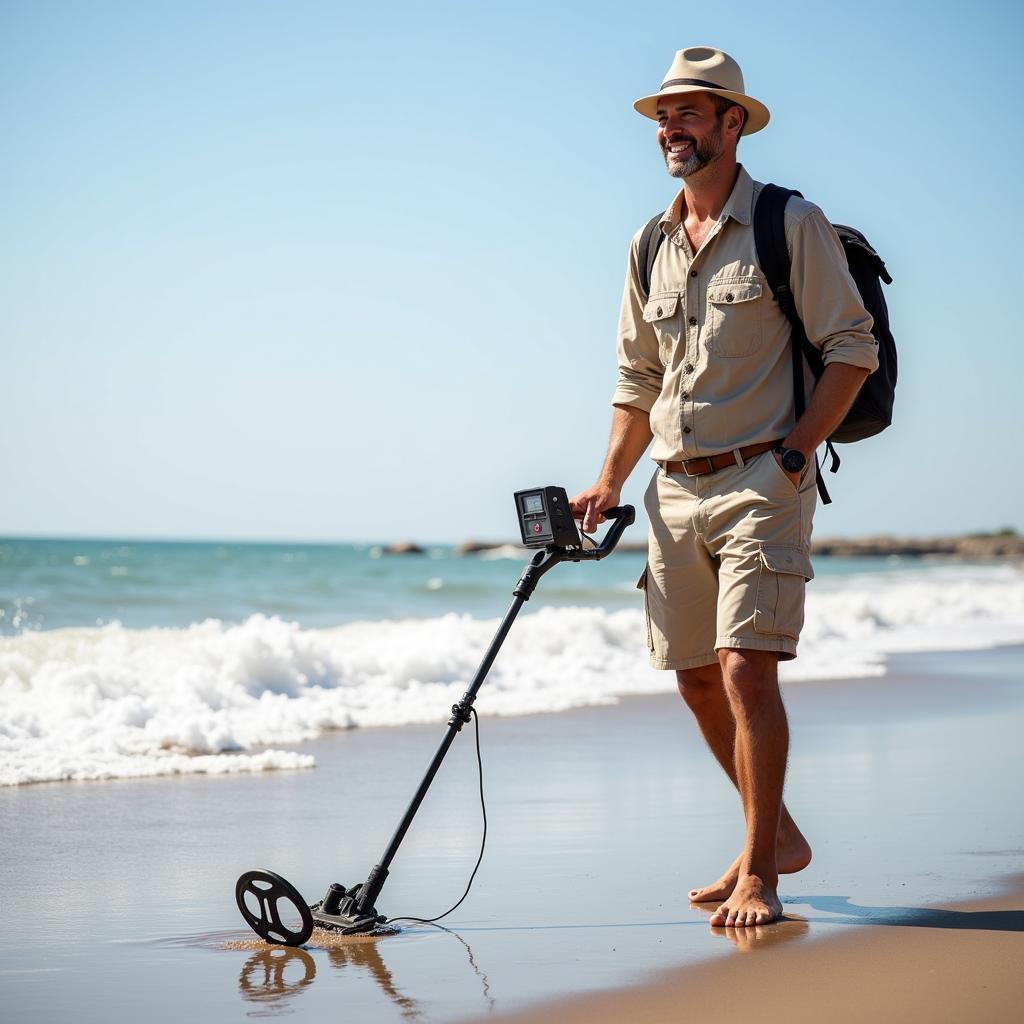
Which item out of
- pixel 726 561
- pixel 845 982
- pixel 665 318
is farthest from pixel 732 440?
pixel 845 982

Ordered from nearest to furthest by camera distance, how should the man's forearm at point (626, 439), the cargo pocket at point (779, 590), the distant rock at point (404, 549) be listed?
the cargo pocket at point (779, 590) → the man's forearm at point (626, 439) → the distant rock at point (404, 549)

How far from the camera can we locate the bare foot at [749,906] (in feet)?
11.5

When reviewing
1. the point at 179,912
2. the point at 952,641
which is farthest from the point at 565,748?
the point at 952,641

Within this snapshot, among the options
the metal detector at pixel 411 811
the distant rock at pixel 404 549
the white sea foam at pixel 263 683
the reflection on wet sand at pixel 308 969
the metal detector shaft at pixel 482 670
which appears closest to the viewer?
the reflection on wet sand at pixel 308 969

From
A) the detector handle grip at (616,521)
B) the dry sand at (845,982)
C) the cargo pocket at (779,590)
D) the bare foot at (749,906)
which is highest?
the detector handle grip at (616,521)

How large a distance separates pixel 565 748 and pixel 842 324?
12.3 ft

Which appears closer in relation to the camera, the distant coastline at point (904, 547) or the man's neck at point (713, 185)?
the man's neck at point (713, 185)

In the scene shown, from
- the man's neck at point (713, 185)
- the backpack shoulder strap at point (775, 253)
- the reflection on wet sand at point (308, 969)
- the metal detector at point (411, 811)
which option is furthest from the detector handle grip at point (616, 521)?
the reflection on wet sand at point (308, 969)

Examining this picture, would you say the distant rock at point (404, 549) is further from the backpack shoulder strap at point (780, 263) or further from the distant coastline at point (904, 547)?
the backpack shoulder strap at point (780, 263)

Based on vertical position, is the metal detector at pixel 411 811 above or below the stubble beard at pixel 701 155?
below

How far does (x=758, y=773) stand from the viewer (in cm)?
358

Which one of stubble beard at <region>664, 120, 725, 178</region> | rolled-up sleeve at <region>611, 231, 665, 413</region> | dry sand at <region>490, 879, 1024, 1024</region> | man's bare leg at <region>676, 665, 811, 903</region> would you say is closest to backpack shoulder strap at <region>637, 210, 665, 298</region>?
rolled-up sleeve at <region>611, 231, 665, 413</region>

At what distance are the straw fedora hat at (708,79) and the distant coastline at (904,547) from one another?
77320mm

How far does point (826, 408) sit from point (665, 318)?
558mm
